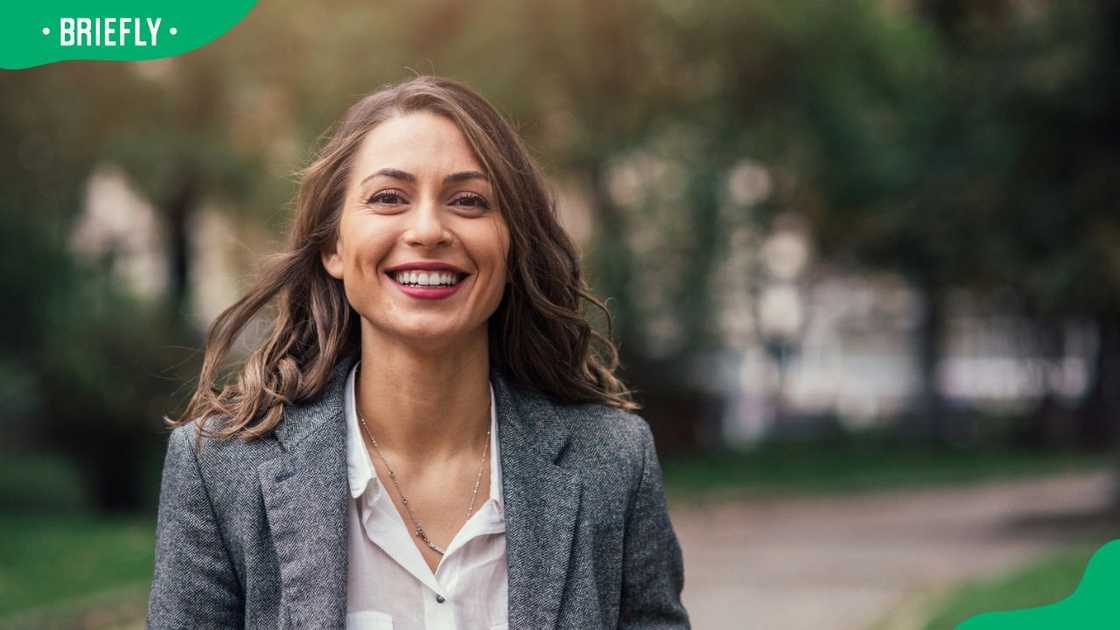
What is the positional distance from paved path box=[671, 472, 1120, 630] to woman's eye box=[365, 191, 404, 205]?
7.61 m

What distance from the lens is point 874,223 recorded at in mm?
18859

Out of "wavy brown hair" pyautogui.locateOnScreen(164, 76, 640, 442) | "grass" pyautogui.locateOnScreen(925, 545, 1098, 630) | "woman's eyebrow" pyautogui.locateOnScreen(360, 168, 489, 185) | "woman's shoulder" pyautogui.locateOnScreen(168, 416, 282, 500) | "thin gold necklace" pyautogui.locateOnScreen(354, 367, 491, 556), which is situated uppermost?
"woman's eyebrow" pyautogui.locateOnScreen(360, 168, 489, 185)

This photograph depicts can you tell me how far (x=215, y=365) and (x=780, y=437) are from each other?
27.0 metres

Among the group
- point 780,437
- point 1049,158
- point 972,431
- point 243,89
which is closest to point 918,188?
point 1049,158

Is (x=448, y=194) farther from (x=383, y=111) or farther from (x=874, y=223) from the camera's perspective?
(x=874, y=223)

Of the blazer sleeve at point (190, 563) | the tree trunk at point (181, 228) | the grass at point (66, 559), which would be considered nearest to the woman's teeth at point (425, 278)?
the blazer sleeve at point (190, 563)

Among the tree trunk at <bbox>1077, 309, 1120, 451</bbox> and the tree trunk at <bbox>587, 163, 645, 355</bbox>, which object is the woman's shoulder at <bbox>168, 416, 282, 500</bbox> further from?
the tree trunk at <bbox>1077, 309, 1120, 451</bbox>

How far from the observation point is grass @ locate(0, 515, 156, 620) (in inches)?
389

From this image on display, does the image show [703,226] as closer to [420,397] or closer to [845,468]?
[845,468]

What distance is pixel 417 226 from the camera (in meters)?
2.62

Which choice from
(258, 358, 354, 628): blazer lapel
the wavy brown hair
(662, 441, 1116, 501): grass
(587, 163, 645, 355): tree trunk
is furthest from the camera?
(587, 163, 645, 355): tree trunk

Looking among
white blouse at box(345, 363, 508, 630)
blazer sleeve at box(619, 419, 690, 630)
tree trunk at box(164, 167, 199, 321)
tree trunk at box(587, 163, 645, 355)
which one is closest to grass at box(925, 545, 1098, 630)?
blazer sleeve at box(619, 419, 690, 630)

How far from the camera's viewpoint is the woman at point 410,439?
2555 mm

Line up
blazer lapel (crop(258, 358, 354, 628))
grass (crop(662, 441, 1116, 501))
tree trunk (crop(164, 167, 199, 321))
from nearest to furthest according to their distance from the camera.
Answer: blazer lapel (crop(258, 358, 354, 628)) < grass (crop(662, 441, 1116, 501)) < tree trunk (crop(164, 167, 199, 321))
